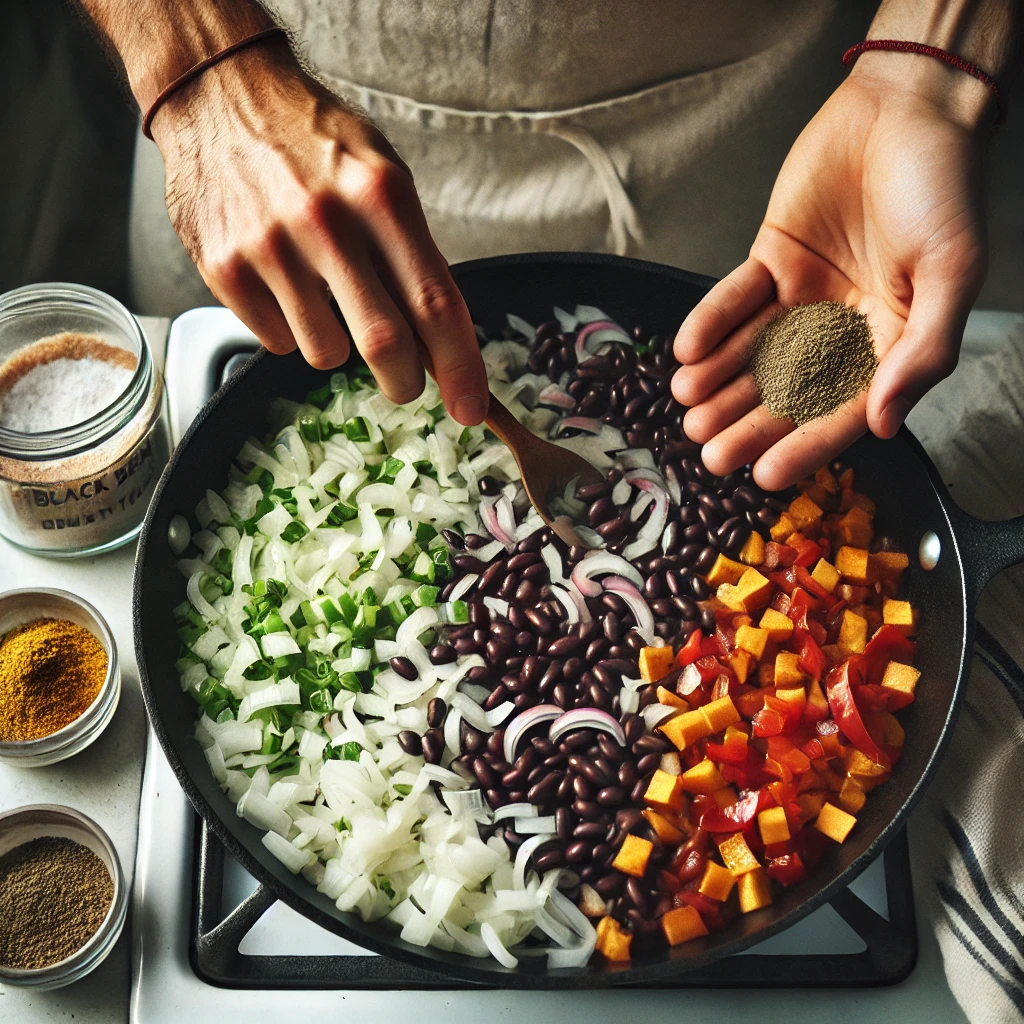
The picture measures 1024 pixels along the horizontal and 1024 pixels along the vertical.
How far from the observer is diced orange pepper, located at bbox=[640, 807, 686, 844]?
158 centimetres

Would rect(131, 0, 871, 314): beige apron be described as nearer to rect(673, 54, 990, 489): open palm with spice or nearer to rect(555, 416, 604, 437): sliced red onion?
rect(673, 54, 990, 489): open palm with spice

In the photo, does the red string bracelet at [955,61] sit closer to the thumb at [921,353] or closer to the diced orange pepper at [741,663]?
the thumb at [921,353]

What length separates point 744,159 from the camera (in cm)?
229

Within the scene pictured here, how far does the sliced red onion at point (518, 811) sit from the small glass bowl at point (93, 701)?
636 mm

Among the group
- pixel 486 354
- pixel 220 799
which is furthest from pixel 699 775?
pixel 486 354

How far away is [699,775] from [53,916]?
0.97 meters

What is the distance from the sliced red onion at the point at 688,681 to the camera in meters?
1.65

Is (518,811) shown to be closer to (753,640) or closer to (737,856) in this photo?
(737,856)

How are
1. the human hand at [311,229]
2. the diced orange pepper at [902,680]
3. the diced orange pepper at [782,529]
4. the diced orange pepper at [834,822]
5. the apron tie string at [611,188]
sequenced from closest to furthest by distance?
the human hand at [311,229]
the diced orange pepper at [834,822]
the diced orange pepper at [902,680]
the diced orange pepper at [782,529]
the apron tie string at [611,188]

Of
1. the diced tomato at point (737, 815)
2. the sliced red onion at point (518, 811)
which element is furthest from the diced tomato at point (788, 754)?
the sliced red onion at point (518, 811)

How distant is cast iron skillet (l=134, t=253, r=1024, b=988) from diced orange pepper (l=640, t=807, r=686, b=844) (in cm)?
14

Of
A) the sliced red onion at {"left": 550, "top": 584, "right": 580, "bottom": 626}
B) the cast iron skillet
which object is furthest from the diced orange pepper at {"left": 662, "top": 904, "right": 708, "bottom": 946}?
the sliced red onion at {"left": 550, "top": 584, "right": 580, "bottom": 626}

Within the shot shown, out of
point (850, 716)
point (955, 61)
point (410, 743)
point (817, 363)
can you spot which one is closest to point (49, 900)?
point (410, 743)

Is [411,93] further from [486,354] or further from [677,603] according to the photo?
[677,603]
